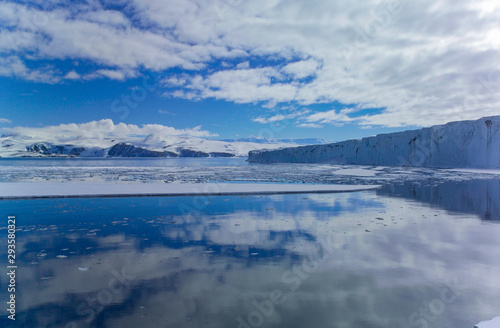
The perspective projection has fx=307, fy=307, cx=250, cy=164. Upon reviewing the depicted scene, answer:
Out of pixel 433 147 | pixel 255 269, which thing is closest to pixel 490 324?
pixel 255 269

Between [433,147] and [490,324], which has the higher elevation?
[433,147]

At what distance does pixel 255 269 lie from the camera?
442 centimetres

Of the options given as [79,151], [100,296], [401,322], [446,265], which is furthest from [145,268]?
[79,151]

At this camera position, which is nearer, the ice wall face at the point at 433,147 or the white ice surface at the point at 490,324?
the white ice surface at the point at 490,324

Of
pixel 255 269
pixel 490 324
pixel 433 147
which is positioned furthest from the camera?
pixel 433 147

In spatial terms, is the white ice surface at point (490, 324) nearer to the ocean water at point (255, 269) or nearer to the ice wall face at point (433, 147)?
the ocean water at point (255, 269)

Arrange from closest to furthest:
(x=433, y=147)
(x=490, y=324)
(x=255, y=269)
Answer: (x=490, y=324)
(x=255, y=269)
(x=433, y=147)

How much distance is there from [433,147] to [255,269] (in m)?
37.0

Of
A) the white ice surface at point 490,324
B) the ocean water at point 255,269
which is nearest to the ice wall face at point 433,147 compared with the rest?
the ocean water at point 255,269

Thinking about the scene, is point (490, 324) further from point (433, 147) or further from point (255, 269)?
point (433, 147)

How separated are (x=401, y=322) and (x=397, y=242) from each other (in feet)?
9.83

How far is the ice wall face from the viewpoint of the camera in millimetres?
30552

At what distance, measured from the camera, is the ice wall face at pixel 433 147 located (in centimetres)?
3055

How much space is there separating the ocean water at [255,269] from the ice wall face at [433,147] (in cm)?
2797
